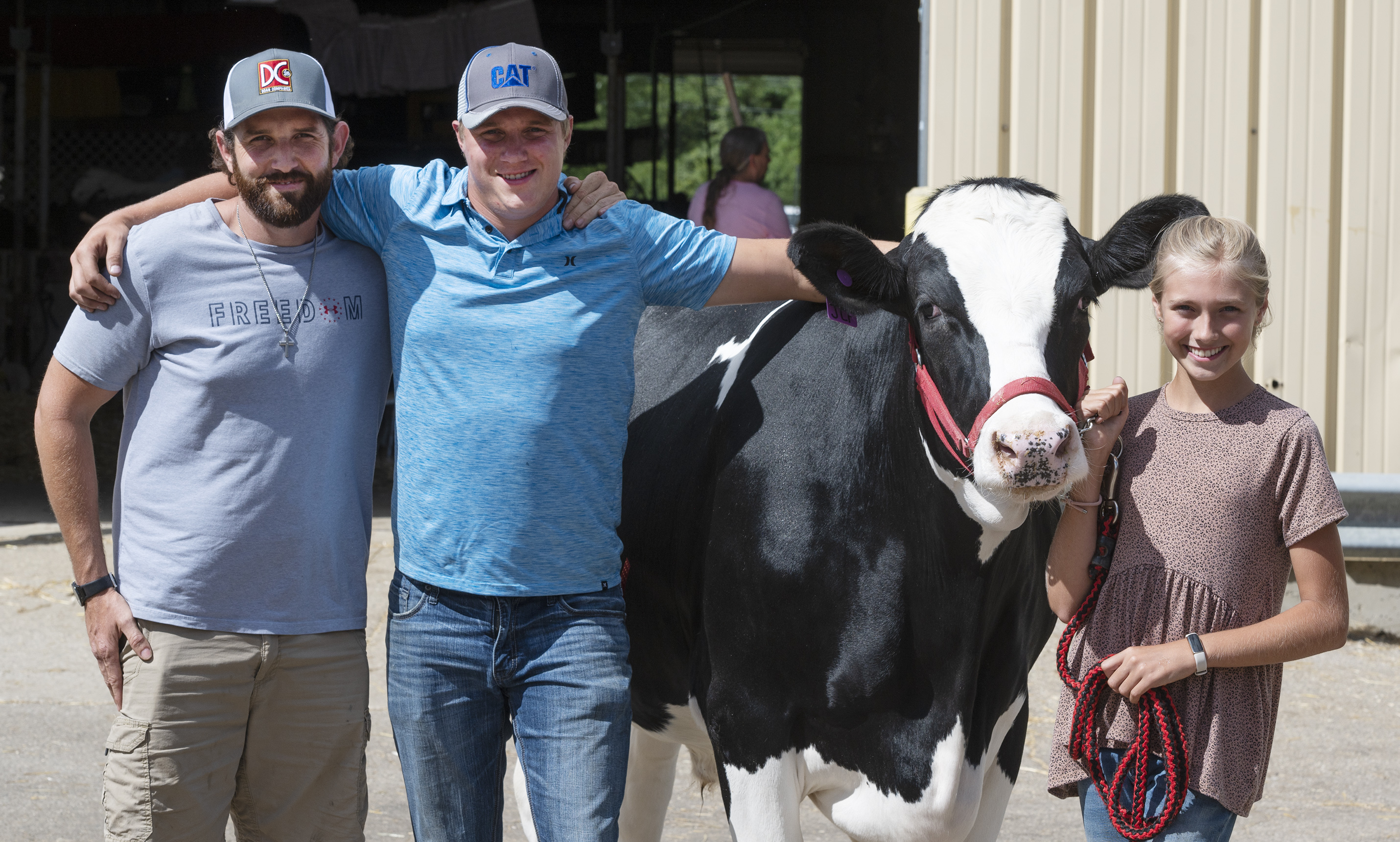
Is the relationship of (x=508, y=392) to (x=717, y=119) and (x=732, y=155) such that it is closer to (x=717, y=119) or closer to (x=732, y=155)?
(x=732, y=155)

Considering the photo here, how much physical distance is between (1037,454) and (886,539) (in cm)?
66

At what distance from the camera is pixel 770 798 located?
298cm

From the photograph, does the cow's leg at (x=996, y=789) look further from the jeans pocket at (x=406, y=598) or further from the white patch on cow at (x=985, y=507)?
the jeans pocket at (x=406, y=598)

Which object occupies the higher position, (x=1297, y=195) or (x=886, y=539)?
(x=1297, y=195)

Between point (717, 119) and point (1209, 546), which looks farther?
point (717, 119)

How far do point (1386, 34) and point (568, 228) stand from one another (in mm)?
5189

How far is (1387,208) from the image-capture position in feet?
21.1

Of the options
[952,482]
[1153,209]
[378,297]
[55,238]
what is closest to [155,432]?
[378,297]

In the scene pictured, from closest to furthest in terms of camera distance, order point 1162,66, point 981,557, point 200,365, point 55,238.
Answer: point 200,365, point 981,557, point 1162,66, point 55,238

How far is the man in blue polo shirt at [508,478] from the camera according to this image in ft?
8.70

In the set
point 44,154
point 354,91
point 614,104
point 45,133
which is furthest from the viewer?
point 45,133

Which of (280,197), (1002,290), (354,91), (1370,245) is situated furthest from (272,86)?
(354,91)

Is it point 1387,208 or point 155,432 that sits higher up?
point 1387,208

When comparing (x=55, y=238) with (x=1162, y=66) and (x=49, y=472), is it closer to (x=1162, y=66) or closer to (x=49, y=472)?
Result: (x=1162, y=66)
